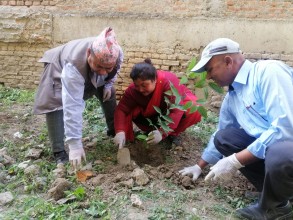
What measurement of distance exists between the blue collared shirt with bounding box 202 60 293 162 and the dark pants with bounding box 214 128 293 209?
0.22ft

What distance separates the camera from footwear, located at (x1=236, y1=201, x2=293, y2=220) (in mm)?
2373

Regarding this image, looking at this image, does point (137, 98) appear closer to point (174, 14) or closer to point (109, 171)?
point (109, 171)

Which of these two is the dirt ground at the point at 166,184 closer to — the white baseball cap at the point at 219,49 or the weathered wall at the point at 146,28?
the white baseball cap at the point at 219,49

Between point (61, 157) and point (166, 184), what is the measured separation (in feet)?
3.22

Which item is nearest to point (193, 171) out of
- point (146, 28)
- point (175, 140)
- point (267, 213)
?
point (267, 213)

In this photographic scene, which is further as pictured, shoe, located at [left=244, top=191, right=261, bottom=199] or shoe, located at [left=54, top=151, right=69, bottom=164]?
shoe, located at [left=54, top=151, right=69, bottom=164]

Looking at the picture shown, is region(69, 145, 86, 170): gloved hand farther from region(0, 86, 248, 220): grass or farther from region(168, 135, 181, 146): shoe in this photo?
region(168, 135, 181, 146): shoe

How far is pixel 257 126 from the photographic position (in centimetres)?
240

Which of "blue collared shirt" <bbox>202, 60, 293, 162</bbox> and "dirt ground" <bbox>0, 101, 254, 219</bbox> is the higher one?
"blue collared shirt" <bbox>202, 60, 293, 162</bbox>

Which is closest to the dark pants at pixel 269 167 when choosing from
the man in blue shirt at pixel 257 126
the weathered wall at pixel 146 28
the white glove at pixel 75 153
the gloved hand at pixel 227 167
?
the man in blue shirt at pixel 257 126

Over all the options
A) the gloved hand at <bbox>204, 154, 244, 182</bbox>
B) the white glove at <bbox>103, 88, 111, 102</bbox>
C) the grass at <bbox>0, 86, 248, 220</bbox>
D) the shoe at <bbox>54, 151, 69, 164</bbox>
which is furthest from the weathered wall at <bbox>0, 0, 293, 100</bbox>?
the gloved hand at <bbox>204, 154, 244, 182</bbox>

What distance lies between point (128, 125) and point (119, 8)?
77.0 inches

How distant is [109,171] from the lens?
3006mm

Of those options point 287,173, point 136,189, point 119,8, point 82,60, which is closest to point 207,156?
point 136,189
